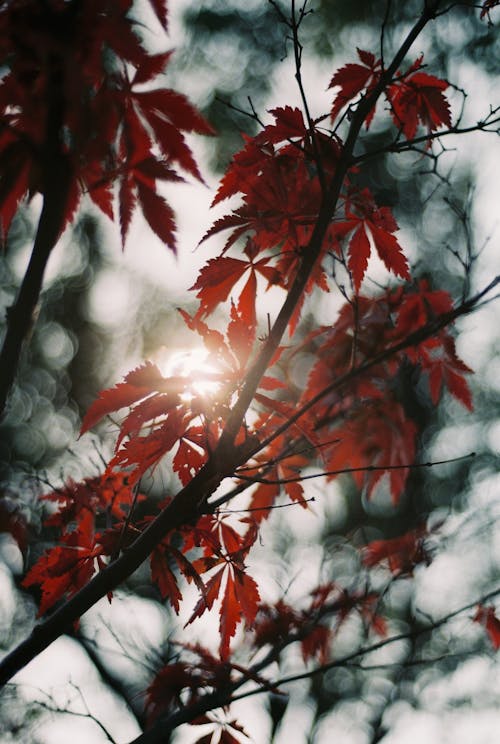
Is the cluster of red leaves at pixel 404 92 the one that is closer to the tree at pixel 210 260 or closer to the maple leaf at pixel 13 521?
the tree at pixel 210 260

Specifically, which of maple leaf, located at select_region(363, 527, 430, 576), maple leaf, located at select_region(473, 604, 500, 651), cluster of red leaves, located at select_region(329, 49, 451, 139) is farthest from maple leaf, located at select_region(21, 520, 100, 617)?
maple leaf, located at select_region(473, 604, 500, 651)

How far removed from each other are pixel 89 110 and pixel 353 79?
0.85m

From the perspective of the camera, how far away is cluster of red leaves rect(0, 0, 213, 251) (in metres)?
0.88

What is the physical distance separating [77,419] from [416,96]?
4123 mm

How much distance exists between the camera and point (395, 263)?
1374 mm

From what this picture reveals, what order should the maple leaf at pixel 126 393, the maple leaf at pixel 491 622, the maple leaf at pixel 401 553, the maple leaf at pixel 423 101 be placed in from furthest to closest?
the maple leaf at pixel 491 622 < the maple leaf at pixel 401 553 < the maple leaf at pixel 423 101 < the maple leaf at pixel 126 393

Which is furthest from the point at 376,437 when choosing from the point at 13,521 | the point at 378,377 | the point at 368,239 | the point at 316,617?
the point at 13,521

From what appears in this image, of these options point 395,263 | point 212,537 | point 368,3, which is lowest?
point 212,537

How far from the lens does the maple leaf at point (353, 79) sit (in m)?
1.51

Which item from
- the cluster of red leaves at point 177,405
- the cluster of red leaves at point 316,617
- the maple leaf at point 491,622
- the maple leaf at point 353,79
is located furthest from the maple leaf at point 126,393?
the maple leaf at point 491,622

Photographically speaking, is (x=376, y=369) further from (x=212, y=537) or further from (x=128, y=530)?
(x=128, y=530)

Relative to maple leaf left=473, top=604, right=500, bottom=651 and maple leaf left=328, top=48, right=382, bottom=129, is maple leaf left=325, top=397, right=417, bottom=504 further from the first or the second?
maple leaf left=473, top=604, right=500, bottom=651

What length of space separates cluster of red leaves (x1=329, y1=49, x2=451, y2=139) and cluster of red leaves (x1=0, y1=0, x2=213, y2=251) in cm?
54

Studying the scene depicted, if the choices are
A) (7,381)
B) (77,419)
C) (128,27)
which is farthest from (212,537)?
(77,419)
